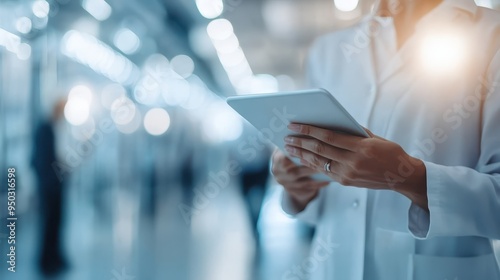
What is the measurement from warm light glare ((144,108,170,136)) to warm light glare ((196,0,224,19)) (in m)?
4.63

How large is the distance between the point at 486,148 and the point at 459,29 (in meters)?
0.32

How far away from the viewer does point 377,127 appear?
116 centimetres

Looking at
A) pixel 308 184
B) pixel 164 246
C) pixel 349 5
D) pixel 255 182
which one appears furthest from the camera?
pixel 255 182

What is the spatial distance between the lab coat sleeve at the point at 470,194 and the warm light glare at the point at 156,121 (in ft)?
30.1

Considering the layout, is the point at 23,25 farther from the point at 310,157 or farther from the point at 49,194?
the point at 310,157

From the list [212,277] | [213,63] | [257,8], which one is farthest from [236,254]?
[213,63]

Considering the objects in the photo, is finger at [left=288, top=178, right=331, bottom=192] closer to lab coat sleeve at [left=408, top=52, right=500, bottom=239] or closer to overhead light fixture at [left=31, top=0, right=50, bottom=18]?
lab coat sleeve at [left=408, top=52, right=500, bottom=239]

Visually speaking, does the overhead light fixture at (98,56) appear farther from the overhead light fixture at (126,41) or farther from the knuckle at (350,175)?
the knuckle at (350,175)

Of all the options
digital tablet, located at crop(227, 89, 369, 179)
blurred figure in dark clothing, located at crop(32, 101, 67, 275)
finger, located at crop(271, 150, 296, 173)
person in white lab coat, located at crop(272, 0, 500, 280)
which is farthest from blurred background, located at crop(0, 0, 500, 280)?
digital tablet, located at crop(227, 89, 369, 179)

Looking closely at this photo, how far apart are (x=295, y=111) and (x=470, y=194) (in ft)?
1.34

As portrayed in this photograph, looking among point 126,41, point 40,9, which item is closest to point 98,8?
point 126,41

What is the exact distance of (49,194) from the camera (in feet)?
11.7

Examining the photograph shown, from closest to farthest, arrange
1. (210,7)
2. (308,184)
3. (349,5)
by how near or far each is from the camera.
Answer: (308,184) → (349,5) → (210,7)

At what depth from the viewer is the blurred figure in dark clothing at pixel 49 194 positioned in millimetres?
3271
